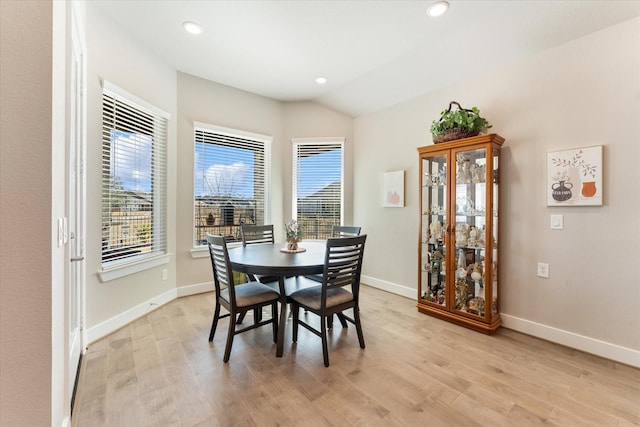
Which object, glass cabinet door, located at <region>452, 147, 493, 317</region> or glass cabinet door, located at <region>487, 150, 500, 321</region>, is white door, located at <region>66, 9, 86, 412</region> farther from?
glass cabinet door, located at <region>487, 150, 500, 321</region>

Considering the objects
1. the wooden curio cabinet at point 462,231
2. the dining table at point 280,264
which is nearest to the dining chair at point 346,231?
the dining table at point 280,264

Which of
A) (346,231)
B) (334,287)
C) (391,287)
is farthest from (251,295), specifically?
(391,287)

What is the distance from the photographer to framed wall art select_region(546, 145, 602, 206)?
223cm

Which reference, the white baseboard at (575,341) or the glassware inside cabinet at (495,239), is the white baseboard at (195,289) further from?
the white baseboard at (575,341)

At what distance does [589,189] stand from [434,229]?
135cm

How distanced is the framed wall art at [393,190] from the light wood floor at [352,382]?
5.79ft

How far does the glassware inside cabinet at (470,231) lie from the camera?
271 centimetres

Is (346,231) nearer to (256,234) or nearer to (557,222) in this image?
(256,234)

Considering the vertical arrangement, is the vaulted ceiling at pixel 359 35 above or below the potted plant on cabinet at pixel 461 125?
above

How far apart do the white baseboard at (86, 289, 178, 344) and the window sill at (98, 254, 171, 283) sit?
15.1 inches

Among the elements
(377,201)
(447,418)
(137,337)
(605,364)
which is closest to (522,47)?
(377,201)

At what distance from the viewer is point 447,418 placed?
5.12 feet

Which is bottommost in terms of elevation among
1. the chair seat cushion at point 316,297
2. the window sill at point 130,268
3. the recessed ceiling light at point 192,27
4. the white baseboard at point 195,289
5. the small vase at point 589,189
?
the white baseboard at point 195,289

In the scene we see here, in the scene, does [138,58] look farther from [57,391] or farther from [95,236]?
[57,391]
